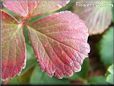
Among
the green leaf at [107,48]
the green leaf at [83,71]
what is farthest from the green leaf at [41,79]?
the green leaf at [107,48]

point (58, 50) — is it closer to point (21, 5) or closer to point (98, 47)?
point (21, 5)

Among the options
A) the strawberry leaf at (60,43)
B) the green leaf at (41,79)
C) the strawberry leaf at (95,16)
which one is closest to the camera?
the strawberry leaf at (60,43)

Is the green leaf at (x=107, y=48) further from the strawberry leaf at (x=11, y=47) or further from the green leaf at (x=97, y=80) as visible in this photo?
the strawberry leaf at (x=11, y=47)

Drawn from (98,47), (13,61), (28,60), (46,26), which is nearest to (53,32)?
(46,26)

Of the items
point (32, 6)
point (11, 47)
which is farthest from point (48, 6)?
point (11, 47)

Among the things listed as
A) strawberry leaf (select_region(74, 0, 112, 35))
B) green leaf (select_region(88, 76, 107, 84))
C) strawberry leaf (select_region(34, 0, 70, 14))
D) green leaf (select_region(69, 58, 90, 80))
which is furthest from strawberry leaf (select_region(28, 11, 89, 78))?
green leaf (select_region(88, 76, 107, 84))

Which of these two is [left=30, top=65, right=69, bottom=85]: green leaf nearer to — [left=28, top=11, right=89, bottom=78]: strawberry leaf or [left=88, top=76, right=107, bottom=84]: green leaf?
[left=88, top=76, right=107, bottom=84]: green leaf
